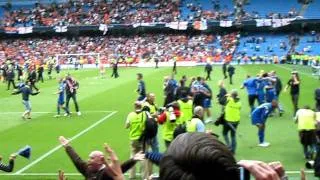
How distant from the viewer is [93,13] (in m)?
74.8

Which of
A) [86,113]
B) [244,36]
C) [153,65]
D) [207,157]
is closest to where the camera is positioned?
[207,157]

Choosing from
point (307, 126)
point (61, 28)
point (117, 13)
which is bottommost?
point (307, 126)

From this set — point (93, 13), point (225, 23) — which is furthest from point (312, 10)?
point (93, 13)

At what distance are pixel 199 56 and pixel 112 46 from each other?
13004 millimetres

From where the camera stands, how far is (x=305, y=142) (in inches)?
571

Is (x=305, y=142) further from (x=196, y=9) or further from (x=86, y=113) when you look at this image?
(x=196, y=9)

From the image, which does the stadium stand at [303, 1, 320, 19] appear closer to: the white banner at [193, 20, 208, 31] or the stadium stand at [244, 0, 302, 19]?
the stadium stand at [244, 0, 302, 19]

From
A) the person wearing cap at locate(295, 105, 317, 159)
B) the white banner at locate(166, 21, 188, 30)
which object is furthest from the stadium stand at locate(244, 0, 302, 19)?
the person wearing cap at locate(295, 105, 317, 159)

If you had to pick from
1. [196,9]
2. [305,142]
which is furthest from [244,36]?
[305,142]

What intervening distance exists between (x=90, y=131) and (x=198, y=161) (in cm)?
1895

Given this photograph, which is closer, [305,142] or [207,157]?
[207,157]

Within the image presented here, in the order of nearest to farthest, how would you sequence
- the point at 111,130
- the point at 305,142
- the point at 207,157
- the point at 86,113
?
the point at 207,157
the point at 305,142
the point at 111,130
the point at 86,113

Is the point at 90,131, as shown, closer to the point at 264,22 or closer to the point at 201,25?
the point at 201,25

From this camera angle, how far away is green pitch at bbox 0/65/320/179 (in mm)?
15359
